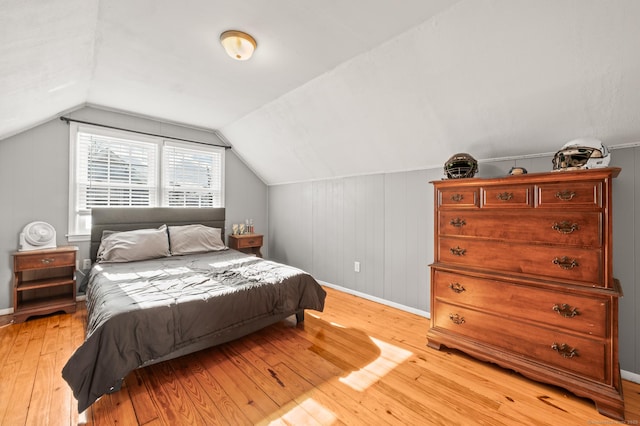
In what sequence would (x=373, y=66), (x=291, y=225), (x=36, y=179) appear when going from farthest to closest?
(x=291, y=225)
(x=36, y=179)
(x=373, y=66)

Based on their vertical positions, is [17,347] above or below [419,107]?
below

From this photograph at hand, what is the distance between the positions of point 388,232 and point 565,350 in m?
1.90

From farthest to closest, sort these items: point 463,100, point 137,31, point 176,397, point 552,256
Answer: point 463,100, point 137,31, point 552,256, point 176,397

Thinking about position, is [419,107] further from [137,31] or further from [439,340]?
[137,31]

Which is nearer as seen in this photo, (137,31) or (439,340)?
(137,31)

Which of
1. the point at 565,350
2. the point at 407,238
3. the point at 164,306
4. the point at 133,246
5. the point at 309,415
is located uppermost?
the point at 407,238

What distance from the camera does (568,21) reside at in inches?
63.9

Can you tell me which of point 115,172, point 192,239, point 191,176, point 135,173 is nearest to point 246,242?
point 192,239

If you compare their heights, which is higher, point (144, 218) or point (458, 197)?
point (458, 197)

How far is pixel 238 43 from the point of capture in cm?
214

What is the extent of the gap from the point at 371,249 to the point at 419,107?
1822 mm

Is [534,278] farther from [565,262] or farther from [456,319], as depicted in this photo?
[456,319]

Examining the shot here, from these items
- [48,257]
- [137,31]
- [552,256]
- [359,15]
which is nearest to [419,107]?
[359,15]

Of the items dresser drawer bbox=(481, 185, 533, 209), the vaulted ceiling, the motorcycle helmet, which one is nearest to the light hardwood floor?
dresser drawer bbox=(481, 185, 533, 209)
